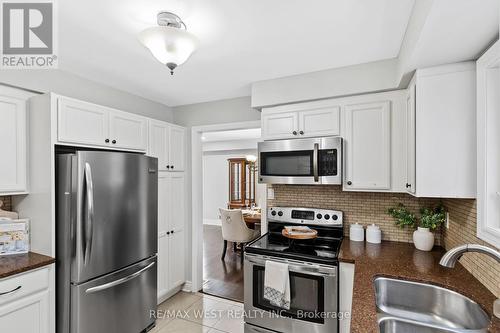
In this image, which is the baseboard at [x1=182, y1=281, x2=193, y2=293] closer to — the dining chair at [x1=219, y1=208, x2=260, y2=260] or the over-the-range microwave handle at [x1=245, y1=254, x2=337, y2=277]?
the dining chair at [x1=219, y1=208, x2=260, y2=260]

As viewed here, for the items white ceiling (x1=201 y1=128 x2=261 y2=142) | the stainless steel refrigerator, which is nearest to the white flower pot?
the stainless steel refrigerator

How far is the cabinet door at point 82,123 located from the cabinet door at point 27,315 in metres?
1.12

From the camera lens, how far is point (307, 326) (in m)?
1.97

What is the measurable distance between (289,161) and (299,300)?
1.14 meters

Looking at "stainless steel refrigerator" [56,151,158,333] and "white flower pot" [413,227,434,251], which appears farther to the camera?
"white flower pot" [413,227,434,251]

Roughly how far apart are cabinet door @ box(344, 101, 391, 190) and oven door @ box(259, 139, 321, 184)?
0.97 feet

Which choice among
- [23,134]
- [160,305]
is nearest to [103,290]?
[160,305]

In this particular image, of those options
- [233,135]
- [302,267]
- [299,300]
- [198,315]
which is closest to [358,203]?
[302,267]

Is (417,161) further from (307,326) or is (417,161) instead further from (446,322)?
(307,326)

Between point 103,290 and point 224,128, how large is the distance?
2.03m

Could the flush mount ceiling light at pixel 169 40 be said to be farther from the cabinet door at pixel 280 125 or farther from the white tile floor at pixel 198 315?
the white tile floor at pixel 198 315

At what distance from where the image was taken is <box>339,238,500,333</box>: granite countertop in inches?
43.0

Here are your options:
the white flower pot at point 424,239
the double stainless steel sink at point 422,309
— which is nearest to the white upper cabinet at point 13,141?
the double stainless steel sink at point 422,309

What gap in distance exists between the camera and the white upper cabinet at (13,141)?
6.14 feet
